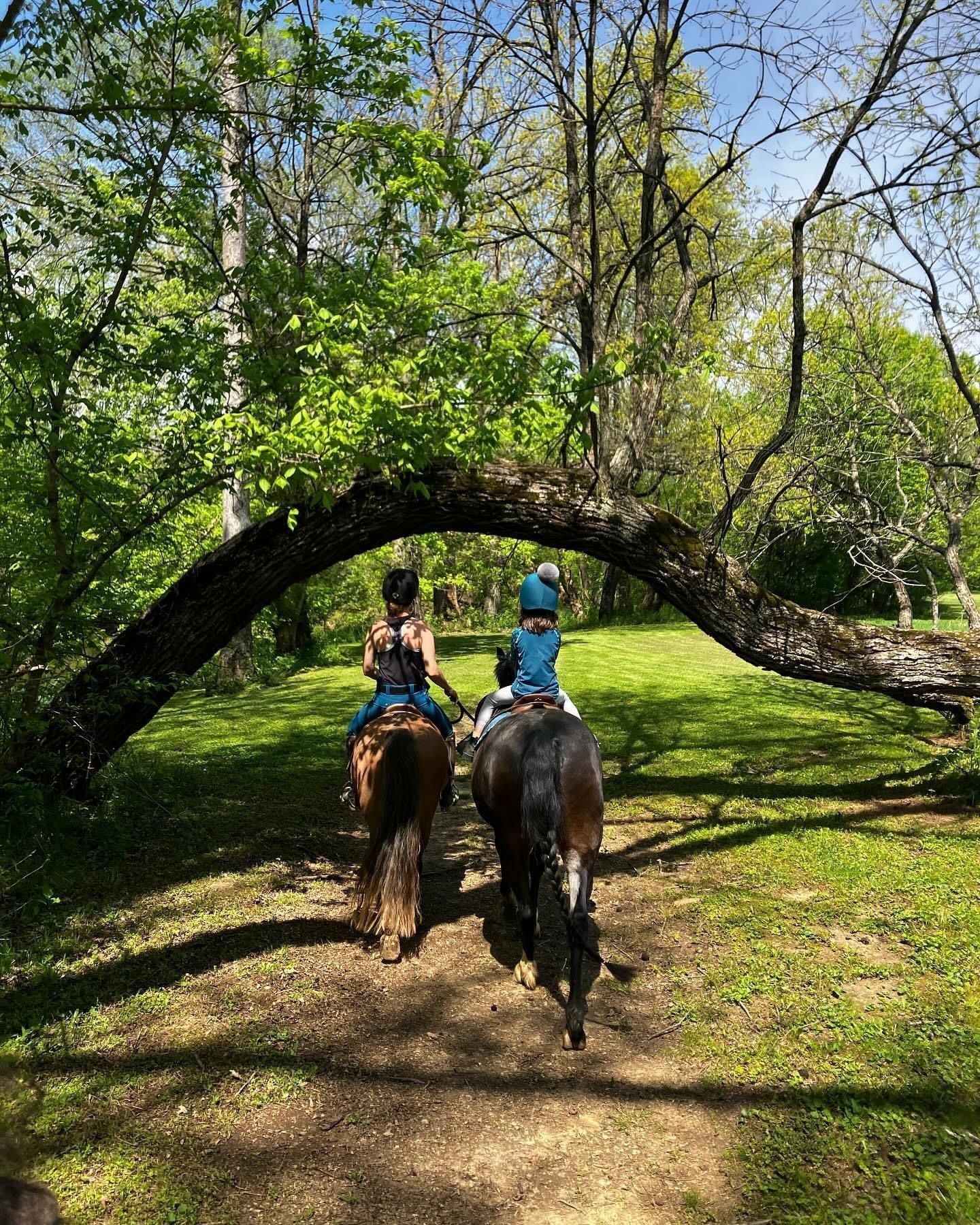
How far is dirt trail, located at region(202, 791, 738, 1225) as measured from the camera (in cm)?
308

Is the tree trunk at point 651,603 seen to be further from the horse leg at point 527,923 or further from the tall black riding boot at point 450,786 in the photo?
the horse leg at point 527,923

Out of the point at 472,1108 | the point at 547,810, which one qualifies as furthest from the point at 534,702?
the point at 472,1108

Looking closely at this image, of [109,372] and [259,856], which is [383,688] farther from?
[109,372]

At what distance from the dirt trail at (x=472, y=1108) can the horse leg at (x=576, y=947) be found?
0.09 metres

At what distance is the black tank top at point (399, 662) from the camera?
219 inches

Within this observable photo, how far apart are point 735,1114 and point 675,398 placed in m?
26.4

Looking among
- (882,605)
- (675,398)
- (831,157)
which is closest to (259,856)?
(831,157)

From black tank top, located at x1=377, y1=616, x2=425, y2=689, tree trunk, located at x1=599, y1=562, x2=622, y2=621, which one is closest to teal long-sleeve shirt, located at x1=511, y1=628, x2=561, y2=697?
black tank top, located at x1=377, y1=616, x2=425, y2=689

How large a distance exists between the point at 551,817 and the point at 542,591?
1.67 m

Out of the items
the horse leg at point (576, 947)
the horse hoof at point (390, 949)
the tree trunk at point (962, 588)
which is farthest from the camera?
the tree trunk at point (962, 588)

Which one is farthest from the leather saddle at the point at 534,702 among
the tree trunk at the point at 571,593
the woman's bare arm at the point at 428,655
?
the tree trunk at the point at 571,593

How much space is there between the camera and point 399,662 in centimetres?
559

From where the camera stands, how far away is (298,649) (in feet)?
66.9

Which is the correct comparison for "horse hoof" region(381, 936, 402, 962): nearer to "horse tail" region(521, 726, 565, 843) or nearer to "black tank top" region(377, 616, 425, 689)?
"horse tail" region(521, 726, 565, 843)
